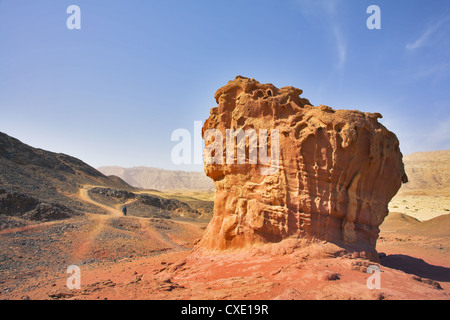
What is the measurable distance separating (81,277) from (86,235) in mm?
9266

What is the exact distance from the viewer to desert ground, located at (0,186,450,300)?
7.34m

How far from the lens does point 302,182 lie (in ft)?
33.5

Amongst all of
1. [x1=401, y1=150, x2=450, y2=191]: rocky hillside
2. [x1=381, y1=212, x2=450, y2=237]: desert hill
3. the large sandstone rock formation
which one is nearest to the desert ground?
the large sandstone rock formation

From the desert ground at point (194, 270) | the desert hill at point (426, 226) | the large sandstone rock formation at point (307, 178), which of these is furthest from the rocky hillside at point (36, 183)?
the desert hill at point (426, 226)

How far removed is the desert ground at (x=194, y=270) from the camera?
24.1 feet

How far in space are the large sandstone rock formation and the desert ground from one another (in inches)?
31.4

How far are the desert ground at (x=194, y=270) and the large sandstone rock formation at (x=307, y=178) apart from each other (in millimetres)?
796

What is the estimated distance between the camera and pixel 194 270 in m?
10.0

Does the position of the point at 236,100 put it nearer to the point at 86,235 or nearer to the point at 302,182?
the point at 302,182

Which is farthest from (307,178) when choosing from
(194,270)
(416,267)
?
(416,267)

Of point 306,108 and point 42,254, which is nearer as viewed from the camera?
point 306,108

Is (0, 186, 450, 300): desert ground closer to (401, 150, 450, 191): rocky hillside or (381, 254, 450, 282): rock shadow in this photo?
(381, 254, 450, 282): rock shadow
